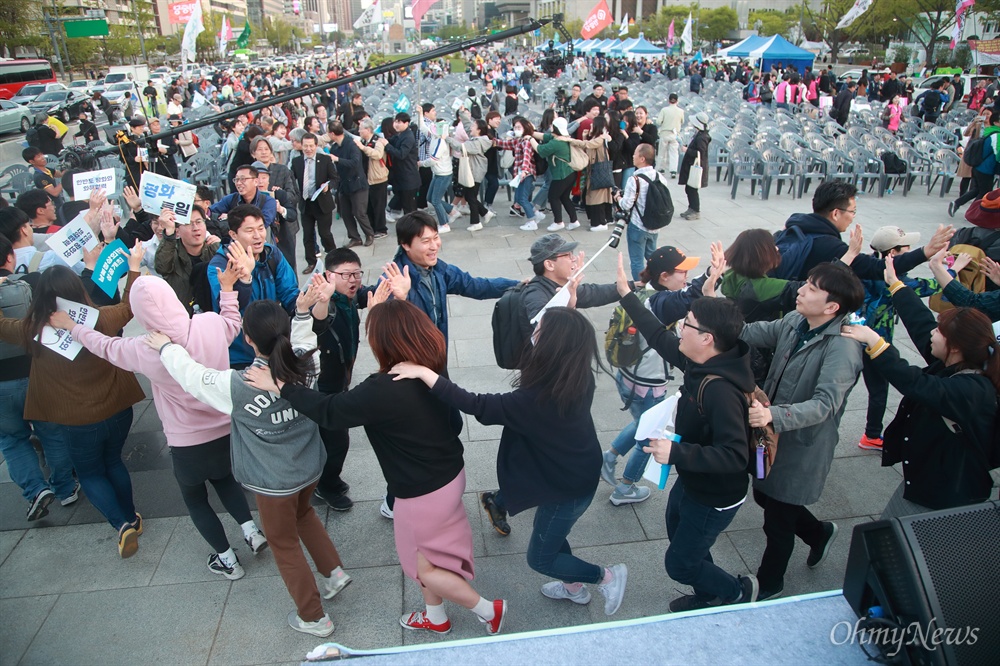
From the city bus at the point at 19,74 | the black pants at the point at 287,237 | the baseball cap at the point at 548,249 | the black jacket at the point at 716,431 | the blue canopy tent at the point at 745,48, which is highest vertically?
the blue canopy tent at the point at 745,48

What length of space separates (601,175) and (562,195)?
69 cm

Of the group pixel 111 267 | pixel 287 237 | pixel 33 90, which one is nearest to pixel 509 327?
pixel 111 267

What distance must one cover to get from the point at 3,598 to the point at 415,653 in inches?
116

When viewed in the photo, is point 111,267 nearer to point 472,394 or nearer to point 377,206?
point 472,394

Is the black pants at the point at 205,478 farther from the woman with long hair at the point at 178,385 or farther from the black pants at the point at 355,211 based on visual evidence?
the black pants at the point at 355,211

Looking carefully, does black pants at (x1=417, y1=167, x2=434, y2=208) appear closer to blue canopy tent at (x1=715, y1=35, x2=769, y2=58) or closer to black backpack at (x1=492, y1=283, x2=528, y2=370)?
black backpack at (x1=492, y1=283, x2=528, y2=370)

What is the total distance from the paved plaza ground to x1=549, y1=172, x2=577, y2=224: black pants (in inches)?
200

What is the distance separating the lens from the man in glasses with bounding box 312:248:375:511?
11.4ft

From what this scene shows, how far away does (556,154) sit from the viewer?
870 centimetres

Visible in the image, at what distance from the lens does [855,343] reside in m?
2.76

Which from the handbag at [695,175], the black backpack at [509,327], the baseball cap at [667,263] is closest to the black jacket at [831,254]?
the baseball cap at [667,263]

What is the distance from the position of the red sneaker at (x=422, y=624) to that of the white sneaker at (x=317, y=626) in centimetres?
35

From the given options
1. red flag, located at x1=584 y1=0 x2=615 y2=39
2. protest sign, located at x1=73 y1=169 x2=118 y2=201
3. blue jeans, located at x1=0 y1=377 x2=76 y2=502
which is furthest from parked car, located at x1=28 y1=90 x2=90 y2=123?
blue jeans, located at x1=0 y1=377 x2=76 y2=502

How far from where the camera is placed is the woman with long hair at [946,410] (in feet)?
8.30
